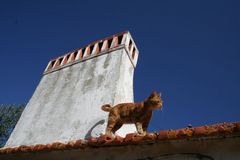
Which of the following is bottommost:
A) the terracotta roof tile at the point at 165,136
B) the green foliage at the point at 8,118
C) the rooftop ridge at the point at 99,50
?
the terracotta roof tile at the point at 165,136

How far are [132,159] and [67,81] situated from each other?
207 inches

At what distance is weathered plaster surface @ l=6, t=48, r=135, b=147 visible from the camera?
672 cm

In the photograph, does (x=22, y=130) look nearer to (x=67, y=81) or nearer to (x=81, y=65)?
(x=67, y=81)

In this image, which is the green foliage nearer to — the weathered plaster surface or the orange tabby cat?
the weathered plaster surface

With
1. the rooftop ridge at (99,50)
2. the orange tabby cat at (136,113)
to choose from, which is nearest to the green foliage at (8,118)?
the rooftop ridge at (99,50)

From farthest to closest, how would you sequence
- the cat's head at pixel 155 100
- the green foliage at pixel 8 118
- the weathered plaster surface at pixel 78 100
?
the green foliage at pixel 8 118 < the weathered plaster surface at pixel 78 100 < the cat's head at pixel 155 100

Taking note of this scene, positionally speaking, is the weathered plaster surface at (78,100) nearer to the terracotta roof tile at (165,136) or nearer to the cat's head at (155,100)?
the cat's head at (155,100)

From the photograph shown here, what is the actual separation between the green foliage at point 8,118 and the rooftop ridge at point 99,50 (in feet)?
42.9

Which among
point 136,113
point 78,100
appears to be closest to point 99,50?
point 78,100

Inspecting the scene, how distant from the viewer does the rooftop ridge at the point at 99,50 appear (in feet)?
27.5

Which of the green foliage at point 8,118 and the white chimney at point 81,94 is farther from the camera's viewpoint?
the green foliage at point 8,118

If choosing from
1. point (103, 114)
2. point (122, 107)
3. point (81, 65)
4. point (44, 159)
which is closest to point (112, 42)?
point (81, 65)

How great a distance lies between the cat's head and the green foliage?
18.6 metres

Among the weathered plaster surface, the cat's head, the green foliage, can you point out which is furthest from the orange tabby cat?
the green foliage
